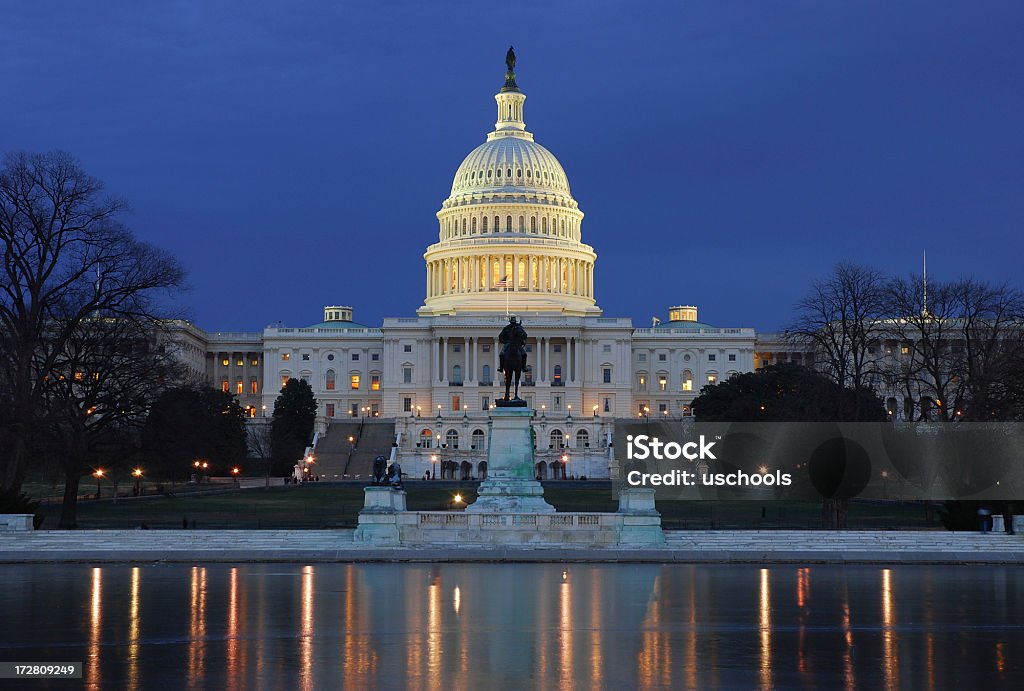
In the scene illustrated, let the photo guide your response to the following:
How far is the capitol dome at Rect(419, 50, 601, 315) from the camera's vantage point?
6747 inches

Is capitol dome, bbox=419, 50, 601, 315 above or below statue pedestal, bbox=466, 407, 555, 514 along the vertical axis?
above

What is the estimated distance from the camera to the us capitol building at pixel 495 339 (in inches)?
6304

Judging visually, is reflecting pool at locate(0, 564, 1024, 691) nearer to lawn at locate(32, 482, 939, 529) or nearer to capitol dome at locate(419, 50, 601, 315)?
lawn at locate(32, 482, 939, 529)

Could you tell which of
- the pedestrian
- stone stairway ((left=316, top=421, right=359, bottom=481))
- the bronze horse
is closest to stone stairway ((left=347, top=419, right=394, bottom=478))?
stone stairway ((left=316, top=421, right=359, bottom=481))

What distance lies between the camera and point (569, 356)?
160125 millimetres

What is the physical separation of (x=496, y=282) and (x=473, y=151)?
1833 cm

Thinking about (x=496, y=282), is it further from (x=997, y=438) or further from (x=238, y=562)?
(x=238, y=562)

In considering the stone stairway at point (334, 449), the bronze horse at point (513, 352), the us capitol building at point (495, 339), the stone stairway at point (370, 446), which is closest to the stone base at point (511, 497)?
the bronze horse at point (513, 352)

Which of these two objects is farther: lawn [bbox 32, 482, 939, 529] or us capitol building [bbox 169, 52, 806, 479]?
us capitol building [bbox 169, 52, 806, 479]

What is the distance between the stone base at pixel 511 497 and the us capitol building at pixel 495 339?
9774cm

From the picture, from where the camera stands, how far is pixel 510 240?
171000 millimetres

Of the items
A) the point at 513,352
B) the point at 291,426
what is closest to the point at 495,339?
the point at 291,426

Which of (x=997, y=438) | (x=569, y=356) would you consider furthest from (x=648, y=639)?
(x=569, y=356)

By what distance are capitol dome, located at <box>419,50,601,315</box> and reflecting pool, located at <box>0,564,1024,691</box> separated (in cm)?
13499
